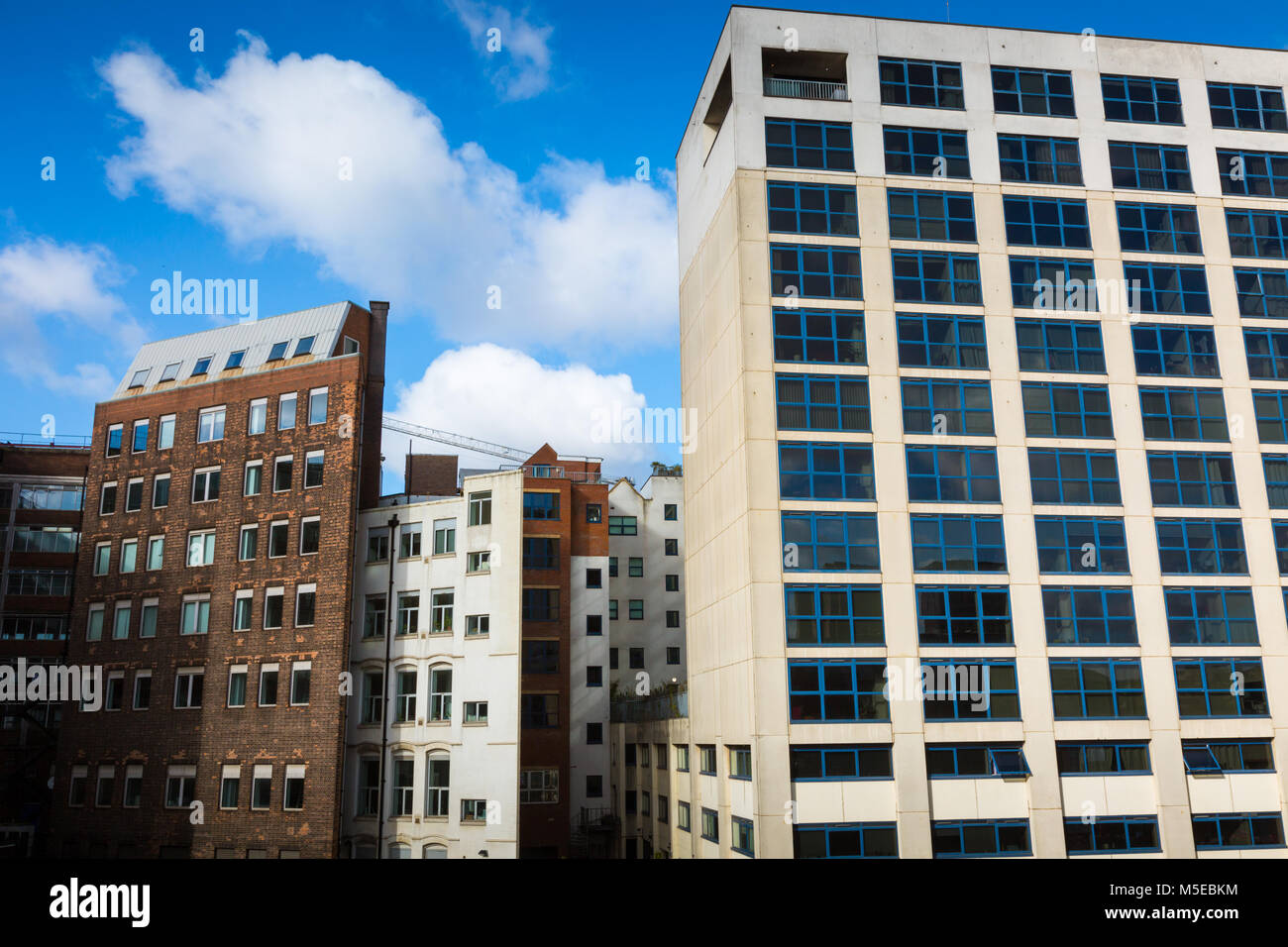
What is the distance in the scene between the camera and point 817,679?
36656 millimetres

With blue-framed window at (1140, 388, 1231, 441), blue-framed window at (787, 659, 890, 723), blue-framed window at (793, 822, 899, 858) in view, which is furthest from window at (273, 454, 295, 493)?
blue-framed window at (1140, 388, 1231, 441)

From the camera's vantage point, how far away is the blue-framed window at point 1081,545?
1534 inches

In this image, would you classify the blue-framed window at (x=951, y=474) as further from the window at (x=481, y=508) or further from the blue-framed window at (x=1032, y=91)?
the window at (x=481, y=508)

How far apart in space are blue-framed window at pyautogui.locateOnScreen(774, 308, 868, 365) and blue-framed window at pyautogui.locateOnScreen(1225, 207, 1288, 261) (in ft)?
58.0

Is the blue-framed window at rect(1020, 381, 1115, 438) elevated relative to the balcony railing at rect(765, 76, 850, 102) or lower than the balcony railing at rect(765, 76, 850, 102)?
lower

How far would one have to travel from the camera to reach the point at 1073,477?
39.8 m

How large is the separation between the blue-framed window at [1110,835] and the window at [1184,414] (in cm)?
1517

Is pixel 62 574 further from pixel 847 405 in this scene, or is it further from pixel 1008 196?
pixel 1008 196

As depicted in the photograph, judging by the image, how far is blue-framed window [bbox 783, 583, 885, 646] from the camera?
3716cm

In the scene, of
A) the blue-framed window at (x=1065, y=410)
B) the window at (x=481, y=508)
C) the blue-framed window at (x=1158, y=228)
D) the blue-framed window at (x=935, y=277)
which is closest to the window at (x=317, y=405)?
the window at (x=481, y=508)

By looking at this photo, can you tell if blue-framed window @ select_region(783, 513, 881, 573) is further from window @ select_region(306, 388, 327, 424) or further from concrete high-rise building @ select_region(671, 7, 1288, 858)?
window @ select_region(306, 388, 327, 424)

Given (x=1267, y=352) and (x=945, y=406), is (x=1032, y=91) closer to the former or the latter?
(x=1267, y=352)

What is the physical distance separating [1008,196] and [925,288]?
5790 millimetres

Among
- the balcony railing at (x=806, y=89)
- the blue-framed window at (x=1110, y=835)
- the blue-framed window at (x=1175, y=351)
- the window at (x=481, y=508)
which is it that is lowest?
the blue-framed window at (x=1110, y=835)
